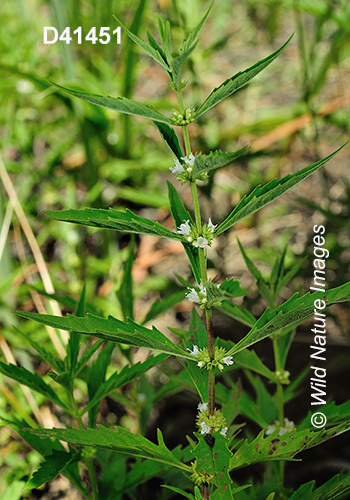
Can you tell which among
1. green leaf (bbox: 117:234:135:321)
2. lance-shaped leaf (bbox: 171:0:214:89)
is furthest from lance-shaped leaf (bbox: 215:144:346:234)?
green leaf (bbox: 117:234:135:321)

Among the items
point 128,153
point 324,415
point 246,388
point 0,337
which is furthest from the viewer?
point 128,153

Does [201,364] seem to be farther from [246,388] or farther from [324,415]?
[246,388]

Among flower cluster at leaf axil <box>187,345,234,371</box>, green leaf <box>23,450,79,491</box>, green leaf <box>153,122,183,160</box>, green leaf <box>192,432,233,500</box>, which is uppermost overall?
green leaf <box>153,122,183,160</box>

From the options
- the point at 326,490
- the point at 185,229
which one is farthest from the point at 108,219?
the point at 326,490

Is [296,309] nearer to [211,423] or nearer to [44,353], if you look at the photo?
[211,423]

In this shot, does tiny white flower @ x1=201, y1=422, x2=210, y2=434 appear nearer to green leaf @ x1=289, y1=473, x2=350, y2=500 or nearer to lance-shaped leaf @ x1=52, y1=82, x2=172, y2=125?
green leaf @ x1=289, y1=473, x2=350, y2=500

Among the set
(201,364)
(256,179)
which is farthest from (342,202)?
(201,364)
